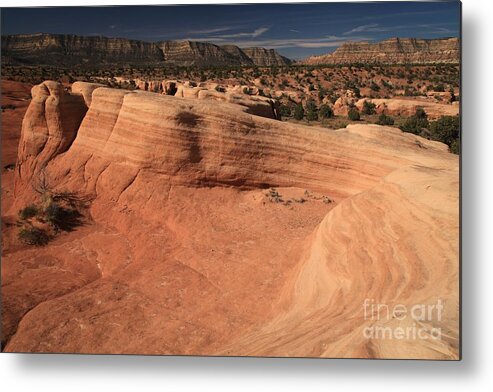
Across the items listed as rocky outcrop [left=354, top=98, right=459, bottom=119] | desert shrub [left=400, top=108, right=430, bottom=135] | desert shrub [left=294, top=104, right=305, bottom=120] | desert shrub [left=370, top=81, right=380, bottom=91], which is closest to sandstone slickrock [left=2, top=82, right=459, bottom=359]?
desert shrub [left=400, top=108, right=430, bottom=135]

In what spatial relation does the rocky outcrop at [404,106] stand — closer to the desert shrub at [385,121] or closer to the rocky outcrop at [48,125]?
the desert shrub at [385,121]

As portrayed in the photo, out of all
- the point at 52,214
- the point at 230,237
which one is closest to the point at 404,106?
the point at 230,237

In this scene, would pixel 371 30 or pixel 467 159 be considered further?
pixel 371 30

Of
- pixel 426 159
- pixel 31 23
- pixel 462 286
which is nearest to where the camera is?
pixel 462 286

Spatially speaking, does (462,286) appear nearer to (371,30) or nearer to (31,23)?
(371,30)

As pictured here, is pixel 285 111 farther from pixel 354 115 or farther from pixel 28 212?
pixel 28 212

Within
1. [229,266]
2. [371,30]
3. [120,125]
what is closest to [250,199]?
[229,266]

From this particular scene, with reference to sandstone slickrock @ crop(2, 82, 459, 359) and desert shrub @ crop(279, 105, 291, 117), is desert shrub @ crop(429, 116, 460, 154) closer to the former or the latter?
sandstone slickrock @ crop(2, 82, 459, 359)
